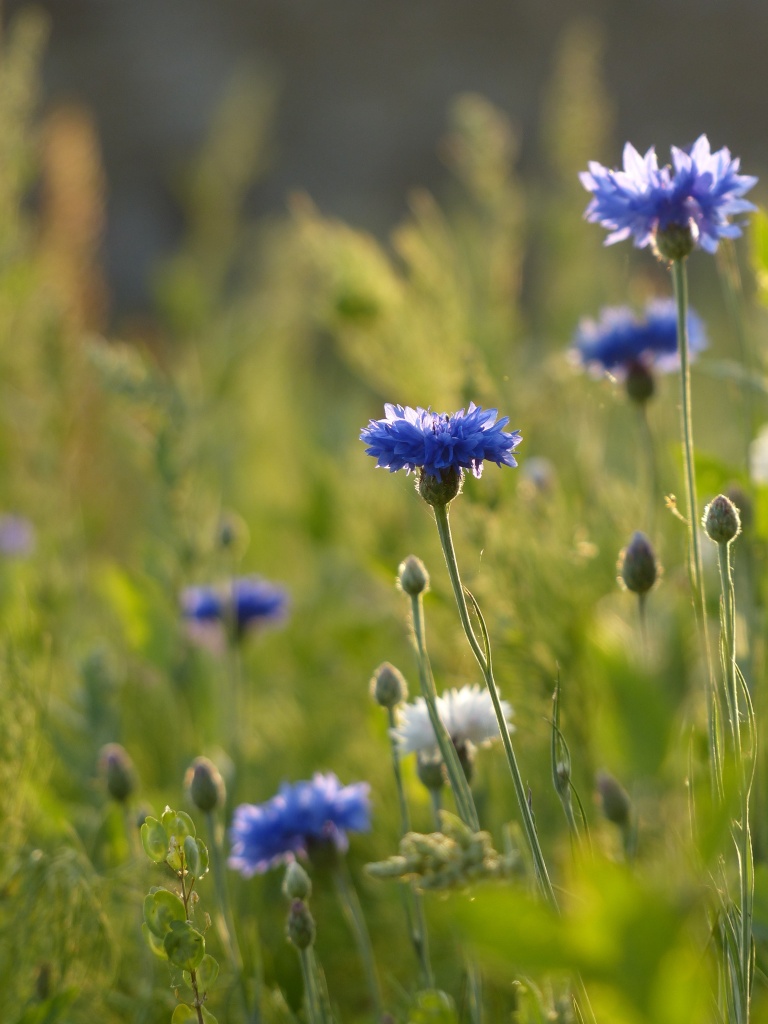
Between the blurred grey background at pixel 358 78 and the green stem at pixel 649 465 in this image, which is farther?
the blurred grey background at pixel 358 78

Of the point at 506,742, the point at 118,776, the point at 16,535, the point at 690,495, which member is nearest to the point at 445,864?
the point at 506,742

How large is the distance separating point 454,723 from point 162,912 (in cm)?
16

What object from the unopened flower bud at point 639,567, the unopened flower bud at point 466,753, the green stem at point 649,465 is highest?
the green stem at point 649,465

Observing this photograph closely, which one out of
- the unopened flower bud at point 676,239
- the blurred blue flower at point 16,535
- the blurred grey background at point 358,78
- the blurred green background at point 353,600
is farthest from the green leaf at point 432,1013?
the blurred grey background at point 358,78

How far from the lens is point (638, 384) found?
631 millimetres

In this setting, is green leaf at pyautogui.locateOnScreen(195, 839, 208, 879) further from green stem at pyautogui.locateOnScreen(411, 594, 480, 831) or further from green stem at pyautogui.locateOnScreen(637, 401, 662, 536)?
green stem at pyautogui.locateOnScreen(637, 401, 662, 536)

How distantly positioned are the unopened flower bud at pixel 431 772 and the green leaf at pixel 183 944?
0.12 meters

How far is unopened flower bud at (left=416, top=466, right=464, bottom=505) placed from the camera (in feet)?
1.09

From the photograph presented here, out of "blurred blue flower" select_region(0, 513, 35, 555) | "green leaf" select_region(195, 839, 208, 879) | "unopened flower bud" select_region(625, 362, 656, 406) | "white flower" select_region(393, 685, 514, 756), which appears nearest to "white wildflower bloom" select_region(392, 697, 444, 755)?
"white flower" select_region(393, 685, 514, 756)

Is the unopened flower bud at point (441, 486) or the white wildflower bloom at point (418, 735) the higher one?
the unopened flower bud at point (441, 486)

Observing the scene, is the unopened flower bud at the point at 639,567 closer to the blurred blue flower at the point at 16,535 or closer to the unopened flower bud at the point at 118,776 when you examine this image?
the unopened flower bud at the point at 118,776

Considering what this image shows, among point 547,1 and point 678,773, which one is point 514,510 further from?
point 547,1

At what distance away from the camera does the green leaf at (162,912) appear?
→ 1.03 ft

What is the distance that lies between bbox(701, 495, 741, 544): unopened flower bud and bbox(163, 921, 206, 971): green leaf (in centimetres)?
19
